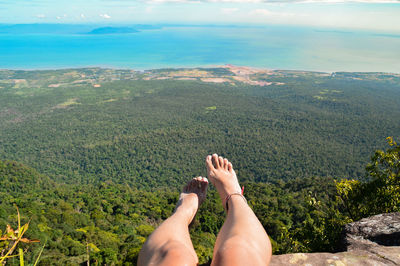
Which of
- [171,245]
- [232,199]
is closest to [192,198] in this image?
[232,199]

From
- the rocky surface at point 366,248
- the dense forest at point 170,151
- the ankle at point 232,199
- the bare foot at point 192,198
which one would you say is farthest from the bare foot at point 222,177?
the dense forest at point 170,151

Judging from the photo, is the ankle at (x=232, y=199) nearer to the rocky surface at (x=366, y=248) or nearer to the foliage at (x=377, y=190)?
the rocky surface at (x=366, y=248)

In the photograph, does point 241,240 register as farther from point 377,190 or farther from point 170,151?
point 170,151

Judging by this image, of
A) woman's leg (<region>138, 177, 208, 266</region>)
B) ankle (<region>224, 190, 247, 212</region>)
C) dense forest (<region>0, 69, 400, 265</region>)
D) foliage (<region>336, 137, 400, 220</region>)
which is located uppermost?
woman's leg (<region>138, 177, 208, 266</region>)

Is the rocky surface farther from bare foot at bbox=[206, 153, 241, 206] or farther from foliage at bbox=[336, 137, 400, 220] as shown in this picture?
bare foot at bbox=[206, 153, 241, 206]

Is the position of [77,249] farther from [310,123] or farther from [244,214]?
[310,123]

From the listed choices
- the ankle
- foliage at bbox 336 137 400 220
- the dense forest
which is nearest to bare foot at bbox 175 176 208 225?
the ankle
